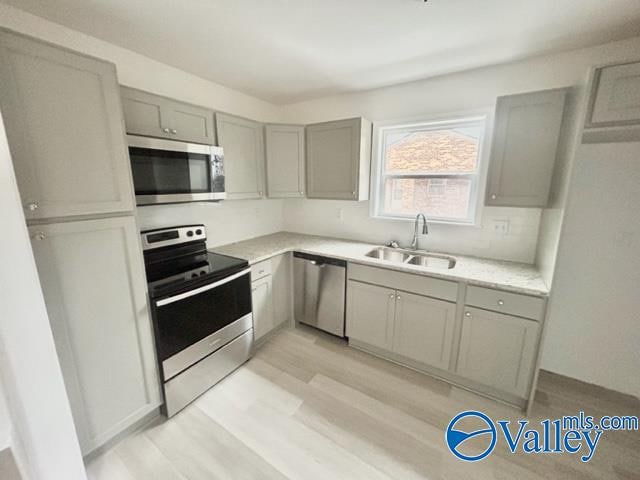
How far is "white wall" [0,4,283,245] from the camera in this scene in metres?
1.50

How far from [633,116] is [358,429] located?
7.62ft

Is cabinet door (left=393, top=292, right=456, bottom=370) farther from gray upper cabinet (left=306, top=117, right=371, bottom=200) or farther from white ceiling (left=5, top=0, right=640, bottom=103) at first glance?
white ceiling (left=5, top=0, right=640, bottom=103)

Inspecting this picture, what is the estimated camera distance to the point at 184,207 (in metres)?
2.22

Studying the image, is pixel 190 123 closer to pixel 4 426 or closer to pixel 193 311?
pixel 193 311

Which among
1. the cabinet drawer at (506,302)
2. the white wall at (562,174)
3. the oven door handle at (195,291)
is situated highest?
the white wall at (562,174)

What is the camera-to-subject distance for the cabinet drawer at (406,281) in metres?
1.89

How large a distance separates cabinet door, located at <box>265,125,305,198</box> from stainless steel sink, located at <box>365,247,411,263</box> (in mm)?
998

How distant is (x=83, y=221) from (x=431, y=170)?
8.46 ft

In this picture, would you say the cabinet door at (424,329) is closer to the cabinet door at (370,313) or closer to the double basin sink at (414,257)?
the cabinet door at (370,313)

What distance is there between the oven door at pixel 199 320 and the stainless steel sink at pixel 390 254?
1219 millimetres

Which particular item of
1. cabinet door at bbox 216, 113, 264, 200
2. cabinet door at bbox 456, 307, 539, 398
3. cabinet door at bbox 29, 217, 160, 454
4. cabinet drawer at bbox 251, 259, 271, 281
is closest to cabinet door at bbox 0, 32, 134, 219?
cabinet door at bbox 29, 217, 160, 454

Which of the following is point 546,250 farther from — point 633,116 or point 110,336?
point 110,336

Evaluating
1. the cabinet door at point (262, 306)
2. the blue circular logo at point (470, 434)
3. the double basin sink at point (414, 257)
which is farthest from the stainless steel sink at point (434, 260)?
the cabinet door at point (262, 306)

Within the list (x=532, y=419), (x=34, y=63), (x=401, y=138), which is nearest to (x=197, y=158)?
(x=34, y=63)
